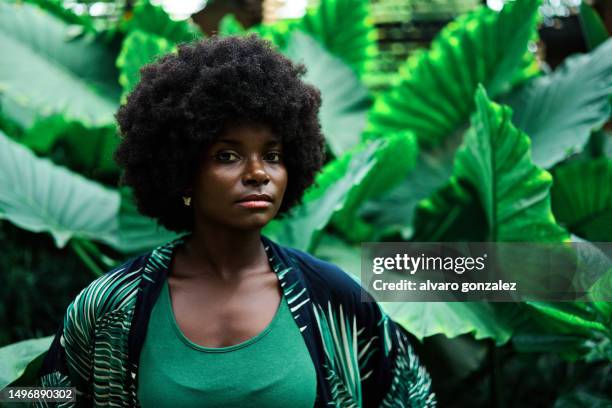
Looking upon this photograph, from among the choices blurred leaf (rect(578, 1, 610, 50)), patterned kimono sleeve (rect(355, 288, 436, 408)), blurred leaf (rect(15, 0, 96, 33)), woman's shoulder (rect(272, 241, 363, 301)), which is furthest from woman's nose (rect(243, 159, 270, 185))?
blurred leaf (rect(15, 0, 96, 33))

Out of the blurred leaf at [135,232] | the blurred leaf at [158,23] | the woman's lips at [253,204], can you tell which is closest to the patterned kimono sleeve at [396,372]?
the woman's lips at [253,204]

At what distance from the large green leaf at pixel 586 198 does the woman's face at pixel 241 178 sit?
1499 millimetres

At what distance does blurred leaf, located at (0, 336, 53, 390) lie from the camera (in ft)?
5.66

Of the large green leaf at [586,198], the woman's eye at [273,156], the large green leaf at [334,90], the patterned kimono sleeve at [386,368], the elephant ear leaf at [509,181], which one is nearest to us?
the woman's eye at [273,156]

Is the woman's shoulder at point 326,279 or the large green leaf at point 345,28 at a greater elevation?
the large green leaf at point 345,28

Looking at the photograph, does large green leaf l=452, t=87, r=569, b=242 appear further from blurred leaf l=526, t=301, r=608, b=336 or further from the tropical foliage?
blurred leaf l=526, t=301, r=608, b=336

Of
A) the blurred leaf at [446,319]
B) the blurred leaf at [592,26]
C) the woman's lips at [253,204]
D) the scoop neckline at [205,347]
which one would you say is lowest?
the scoop neckline at [205,347]

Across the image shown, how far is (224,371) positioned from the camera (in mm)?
1312

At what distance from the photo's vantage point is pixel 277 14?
457 centimetres

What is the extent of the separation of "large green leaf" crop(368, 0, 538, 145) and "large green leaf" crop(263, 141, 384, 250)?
58cm

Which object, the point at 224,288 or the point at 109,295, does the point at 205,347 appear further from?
the point at 109,295

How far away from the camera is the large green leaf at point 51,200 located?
2.34 meters

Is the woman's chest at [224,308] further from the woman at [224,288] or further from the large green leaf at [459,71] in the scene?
the large green leaf at [459,71]

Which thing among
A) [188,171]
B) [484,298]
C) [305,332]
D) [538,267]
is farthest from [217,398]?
[538,267]
